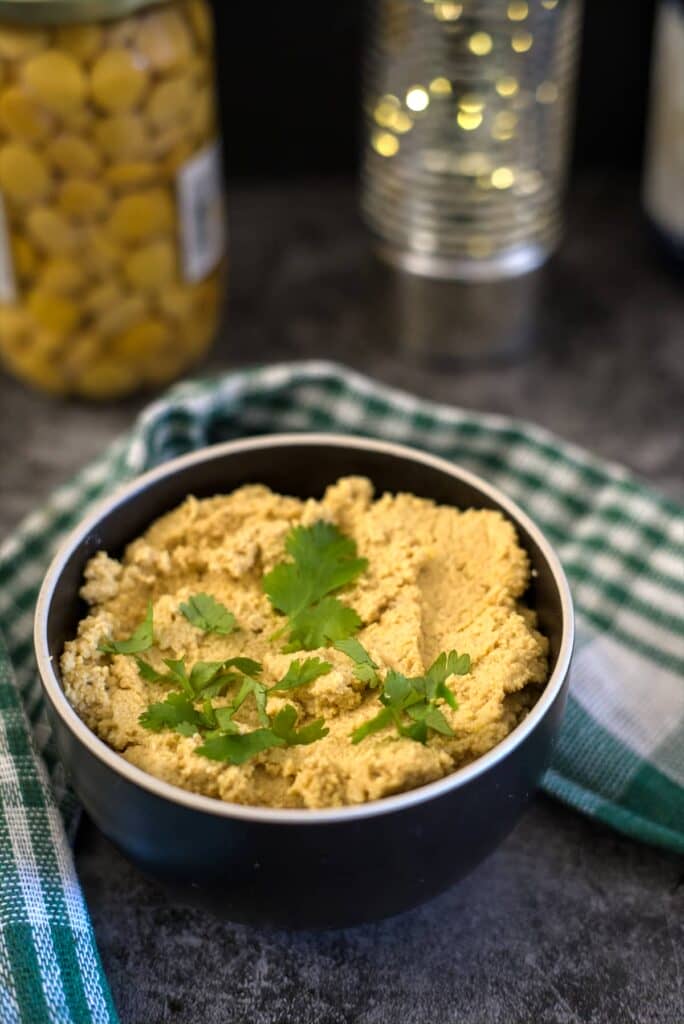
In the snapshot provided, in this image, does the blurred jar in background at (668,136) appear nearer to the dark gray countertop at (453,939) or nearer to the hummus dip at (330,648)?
the dark gray countertop at (453,939)

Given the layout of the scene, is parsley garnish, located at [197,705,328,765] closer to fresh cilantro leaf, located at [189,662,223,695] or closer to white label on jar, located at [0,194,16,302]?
fresh cilantro leaf, located at [189,662,223,695]

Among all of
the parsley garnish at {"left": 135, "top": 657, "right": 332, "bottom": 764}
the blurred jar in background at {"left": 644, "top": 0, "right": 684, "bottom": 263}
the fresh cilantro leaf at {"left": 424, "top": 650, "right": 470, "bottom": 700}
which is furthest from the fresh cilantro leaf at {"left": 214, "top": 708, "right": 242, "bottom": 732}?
the blurred jar in background at {"left": 644, "top": 0, "right": 684, "bottom": 263}

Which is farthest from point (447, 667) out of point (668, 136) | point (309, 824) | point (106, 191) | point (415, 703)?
point (668, 136)

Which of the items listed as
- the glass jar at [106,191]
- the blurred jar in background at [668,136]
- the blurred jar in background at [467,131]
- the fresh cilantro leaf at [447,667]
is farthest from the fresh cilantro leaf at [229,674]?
the blurred jar in background at [668,136]

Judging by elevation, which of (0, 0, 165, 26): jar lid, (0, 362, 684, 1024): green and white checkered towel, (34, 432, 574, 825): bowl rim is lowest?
(0, 362, 684, 1024): green and white checkered towel

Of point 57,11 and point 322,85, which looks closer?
point 57,11

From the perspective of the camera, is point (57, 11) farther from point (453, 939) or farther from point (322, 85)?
point (453, 939)
